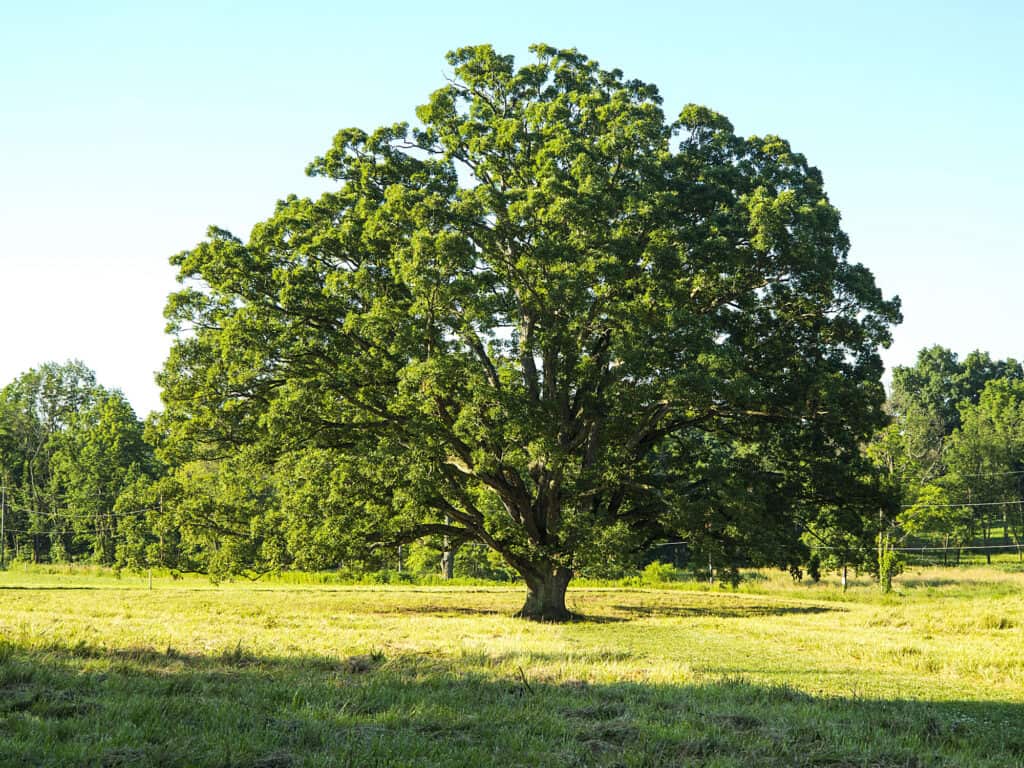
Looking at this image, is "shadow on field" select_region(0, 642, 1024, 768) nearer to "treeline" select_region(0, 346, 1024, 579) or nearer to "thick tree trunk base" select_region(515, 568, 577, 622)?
"treeline" select_region(0, 346, 1024, 579)

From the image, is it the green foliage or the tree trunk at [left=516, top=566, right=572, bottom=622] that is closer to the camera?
the tree trunk at [left=516, top=566, right=572, bottom=622]

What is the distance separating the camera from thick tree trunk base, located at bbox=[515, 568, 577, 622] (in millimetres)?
28172

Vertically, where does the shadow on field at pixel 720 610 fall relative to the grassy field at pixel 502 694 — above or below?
below

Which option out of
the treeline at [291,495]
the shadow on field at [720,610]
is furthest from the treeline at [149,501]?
the shadow on field at [720,610]

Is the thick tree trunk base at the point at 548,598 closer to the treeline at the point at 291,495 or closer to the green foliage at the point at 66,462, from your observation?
the treeline at the point at 291,495

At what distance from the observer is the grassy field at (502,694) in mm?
8555

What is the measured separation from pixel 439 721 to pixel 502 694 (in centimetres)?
214

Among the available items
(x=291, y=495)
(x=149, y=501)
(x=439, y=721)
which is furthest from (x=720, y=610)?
(x=439, y=721)

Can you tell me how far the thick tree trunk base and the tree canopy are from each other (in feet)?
0.24

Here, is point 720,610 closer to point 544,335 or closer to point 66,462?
point 544,335

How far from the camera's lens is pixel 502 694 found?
11727 mm

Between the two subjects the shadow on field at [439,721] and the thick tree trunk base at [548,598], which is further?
the thick tree trunk base at [548,598]

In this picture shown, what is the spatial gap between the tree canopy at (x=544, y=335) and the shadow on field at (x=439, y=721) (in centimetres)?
1201

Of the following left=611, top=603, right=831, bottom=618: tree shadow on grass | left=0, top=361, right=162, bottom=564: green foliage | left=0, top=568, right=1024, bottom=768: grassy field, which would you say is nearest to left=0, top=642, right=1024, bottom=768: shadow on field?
left=0, top=568, right=1024, bottom=768: grassy field
